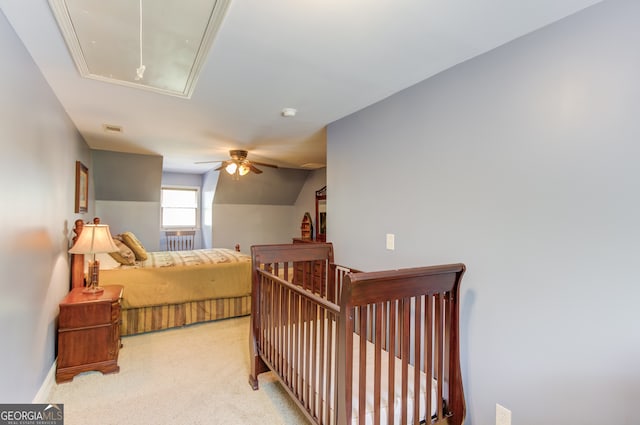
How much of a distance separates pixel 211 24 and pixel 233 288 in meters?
3.01

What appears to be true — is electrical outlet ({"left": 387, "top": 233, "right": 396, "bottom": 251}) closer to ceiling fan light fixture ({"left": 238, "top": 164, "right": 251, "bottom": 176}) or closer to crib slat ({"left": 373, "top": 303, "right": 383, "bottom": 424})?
crib slat ({"left": 373, "top": 303, "right": 383, "bottom": 424})

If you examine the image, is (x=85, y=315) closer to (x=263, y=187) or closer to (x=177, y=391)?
(x=177, y=391)

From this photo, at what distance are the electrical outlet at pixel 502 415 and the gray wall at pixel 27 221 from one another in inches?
96.9

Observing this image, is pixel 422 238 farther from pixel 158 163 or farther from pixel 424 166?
pixel 158 163

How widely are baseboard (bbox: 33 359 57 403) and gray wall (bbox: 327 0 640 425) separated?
105 inches

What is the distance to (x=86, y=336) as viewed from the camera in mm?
2449

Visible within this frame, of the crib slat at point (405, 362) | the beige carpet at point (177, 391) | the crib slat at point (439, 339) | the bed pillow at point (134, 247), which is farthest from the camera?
the bed pillow at point (134, 247)

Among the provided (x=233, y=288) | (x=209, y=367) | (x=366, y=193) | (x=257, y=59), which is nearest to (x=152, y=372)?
(x=209, y=367)

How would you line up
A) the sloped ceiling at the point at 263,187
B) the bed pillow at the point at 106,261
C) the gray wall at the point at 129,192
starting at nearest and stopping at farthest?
1. the bed pillow at the point at 106,261
2. the gray wall at the point at 129,192
3. the sloped ceiling at the point at 263,187

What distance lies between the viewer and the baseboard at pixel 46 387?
202 centimetres

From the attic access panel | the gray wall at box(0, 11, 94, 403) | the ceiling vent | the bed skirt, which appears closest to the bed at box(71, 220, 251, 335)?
the bed skirt

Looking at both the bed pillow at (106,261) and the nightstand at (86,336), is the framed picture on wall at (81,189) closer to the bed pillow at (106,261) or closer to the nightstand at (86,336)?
the bed pillow at (106,261)

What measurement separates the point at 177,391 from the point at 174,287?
4.62 ft

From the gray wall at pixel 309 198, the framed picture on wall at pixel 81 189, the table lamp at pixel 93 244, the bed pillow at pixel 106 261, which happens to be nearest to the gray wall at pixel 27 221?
the table lamp at pixel 93 244
